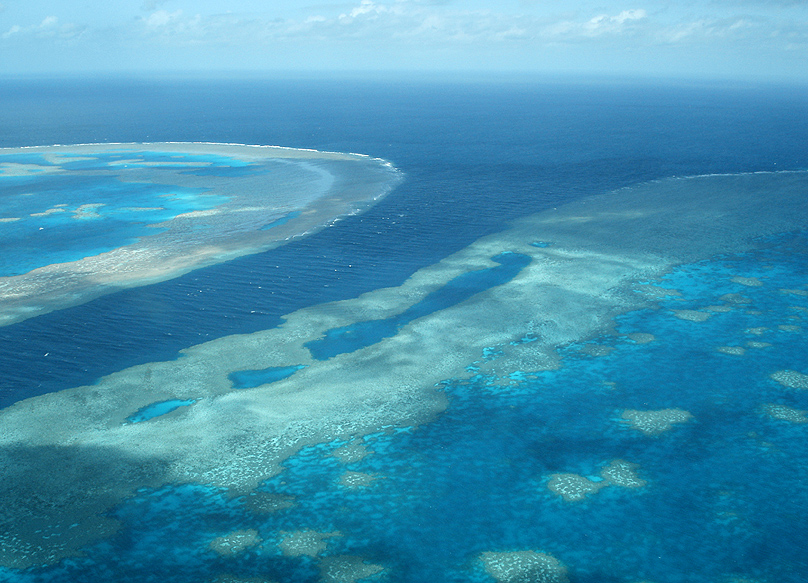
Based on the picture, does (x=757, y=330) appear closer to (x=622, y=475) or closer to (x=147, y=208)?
(x=622, y=475)

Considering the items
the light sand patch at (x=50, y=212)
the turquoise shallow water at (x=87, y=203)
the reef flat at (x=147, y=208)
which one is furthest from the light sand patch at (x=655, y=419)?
the light sand patch at (x=50, y=212)

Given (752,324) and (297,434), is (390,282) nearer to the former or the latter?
(297,434)

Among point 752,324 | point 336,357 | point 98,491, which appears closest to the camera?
point 98,491

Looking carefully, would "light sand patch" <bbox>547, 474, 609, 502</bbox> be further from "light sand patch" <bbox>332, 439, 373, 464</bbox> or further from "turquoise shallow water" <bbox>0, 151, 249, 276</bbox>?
A: "turquoise shallow water" <bbox>0, 151, 249, 276</bbox>

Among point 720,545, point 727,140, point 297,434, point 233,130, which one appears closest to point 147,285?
point 297,434

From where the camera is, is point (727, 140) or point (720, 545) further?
point (727, 140)

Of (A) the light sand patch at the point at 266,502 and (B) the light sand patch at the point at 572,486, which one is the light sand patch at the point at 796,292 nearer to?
(B) the light sand patch at the point at 572,486

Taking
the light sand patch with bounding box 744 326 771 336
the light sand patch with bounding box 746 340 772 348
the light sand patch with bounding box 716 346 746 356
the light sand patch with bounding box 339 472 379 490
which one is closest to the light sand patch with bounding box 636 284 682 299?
the light sand patch with bounding box 744 326 771 336
